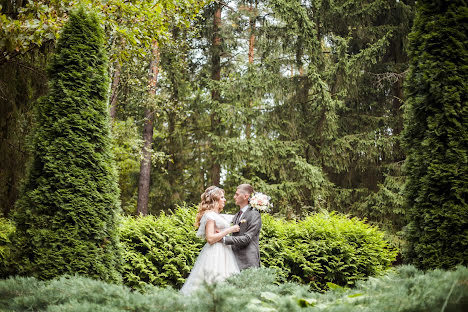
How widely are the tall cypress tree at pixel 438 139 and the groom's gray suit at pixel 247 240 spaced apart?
1.84 metres

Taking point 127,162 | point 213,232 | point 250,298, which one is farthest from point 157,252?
point 127,162

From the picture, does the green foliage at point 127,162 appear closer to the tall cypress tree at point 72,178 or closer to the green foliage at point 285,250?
the green foliage at point 285,250

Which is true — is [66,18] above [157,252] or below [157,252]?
above

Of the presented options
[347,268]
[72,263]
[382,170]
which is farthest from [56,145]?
[382,170]

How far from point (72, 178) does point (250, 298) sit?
120 inches

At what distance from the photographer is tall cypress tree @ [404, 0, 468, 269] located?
4.02 m

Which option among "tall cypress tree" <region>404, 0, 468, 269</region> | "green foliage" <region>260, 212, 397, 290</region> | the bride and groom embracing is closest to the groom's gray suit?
the bride and groom embracing

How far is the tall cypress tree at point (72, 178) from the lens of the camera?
456 cm

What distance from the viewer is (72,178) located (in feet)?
15.5

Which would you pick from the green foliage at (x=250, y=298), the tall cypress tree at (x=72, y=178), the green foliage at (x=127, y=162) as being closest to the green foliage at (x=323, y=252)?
the tall cypress tree at (x=72, y=178)

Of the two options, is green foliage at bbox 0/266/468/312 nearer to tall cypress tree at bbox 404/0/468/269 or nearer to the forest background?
tall cypress tree at bbox 404/0/468/269

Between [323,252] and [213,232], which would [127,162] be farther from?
[213,232]

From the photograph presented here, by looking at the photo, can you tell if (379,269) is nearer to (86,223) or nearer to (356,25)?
(86,223)

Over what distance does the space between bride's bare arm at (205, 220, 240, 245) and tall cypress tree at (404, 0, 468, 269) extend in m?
2.09
